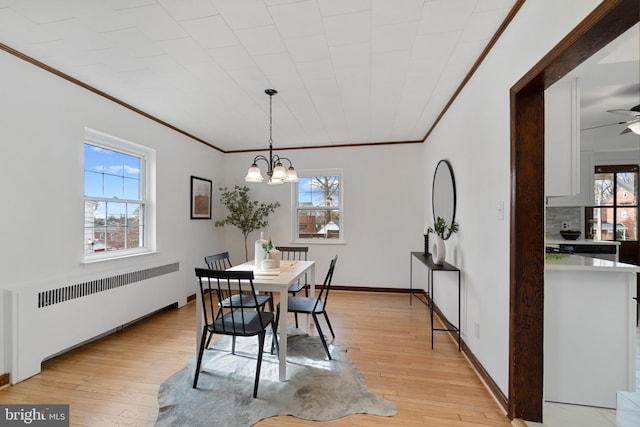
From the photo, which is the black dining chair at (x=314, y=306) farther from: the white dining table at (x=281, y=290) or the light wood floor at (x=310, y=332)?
the light wood floor at (x=310, y=332)

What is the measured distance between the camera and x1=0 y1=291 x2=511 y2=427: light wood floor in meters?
1.88

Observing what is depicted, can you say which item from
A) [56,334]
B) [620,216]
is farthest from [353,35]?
[620,216]

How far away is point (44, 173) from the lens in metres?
2.48

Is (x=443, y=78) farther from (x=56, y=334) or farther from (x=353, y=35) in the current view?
(x=56, y=334)

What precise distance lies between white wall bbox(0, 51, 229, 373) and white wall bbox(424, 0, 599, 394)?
348 centimetres

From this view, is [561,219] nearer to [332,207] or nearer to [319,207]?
[332,207]

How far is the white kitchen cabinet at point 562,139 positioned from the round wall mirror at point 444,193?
1.21 metres

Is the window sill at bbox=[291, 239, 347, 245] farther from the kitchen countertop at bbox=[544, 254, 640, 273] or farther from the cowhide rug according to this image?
the kitchen countertop at bbox=[544, 254, 640, 273]

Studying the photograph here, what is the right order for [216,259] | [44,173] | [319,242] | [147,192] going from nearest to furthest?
[44,173] → [216,259] → [147,192] → [319,242]

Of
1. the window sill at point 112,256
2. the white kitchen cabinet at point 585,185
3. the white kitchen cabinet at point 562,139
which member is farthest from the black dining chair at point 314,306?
the white kitchen cabinet at point 585,185

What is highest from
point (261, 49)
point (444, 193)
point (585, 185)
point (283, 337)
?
point (261, 49)

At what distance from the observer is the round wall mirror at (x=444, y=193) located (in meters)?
3.14

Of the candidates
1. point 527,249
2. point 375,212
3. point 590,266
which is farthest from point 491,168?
point 375,212

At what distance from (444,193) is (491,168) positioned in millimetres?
1308
